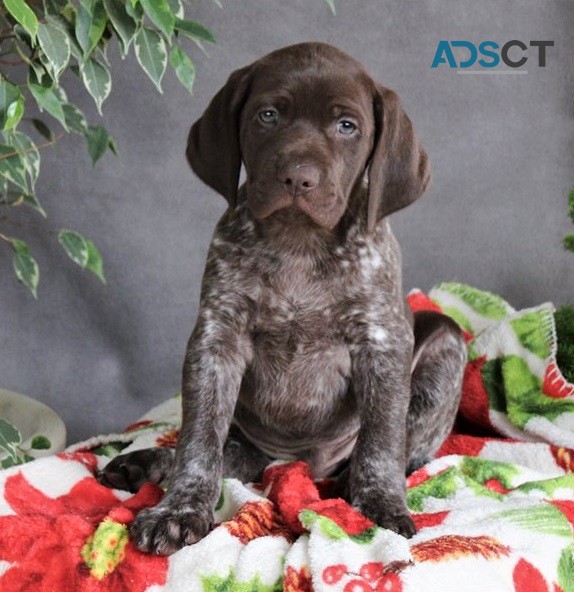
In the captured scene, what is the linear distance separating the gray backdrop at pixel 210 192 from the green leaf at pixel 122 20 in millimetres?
1867

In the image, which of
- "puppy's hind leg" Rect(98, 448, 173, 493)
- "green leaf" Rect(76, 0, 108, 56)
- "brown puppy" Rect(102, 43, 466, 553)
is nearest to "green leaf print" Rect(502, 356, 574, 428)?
"brown puppy" Rect(102, 43, 466, 553)

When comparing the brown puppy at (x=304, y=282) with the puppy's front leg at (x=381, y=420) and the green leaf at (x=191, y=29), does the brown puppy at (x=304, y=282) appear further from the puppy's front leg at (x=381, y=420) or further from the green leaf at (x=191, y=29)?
the green leaf at (x=191, y=29)

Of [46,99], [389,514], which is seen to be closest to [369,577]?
[389,514]

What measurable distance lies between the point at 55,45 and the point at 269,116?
Answer: 70 cm

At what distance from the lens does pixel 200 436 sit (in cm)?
332

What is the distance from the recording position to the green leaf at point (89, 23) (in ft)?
10.6

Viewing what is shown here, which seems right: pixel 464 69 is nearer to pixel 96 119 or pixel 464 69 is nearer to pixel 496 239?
pixel 496 239

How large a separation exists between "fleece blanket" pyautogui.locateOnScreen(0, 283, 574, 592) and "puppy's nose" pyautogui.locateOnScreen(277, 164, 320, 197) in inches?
36.5

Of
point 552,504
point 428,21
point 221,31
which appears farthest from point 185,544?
point 428,21

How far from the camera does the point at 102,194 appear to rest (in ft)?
17.4

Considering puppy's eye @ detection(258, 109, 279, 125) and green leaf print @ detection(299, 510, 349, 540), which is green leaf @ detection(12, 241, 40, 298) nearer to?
puppy's eye @ detection(258, 109, 279, 125)

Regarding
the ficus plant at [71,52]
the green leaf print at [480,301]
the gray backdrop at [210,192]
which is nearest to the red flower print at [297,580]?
the ficus plant at [71,52]

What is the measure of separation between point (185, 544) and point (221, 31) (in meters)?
3.10

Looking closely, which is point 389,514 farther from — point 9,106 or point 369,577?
point 9,106
